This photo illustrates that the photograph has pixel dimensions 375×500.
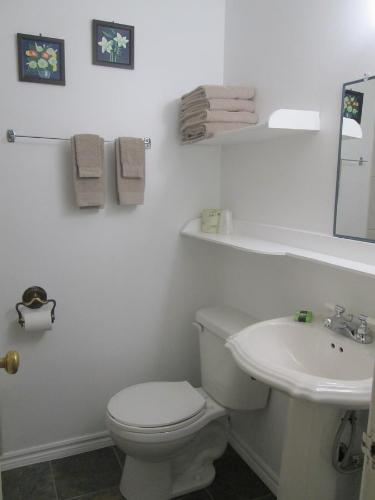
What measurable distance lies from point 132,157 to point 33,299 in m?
0.81

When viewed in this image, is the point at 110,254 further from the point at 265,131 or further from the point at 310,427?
the point at 310,427

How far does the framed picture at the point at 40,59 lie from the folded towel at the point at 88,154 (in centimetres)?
29

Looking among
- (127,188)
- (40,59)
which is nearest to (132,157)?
(127,188)

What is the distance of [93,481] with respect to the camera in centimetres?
196

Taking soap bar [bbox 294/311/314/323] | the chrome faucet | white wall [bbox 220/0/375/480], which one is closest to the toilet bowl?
white wall [bbox 220/0/375/480]

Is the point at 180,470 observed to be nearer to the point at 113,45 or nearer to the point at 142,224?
the point at 142,224

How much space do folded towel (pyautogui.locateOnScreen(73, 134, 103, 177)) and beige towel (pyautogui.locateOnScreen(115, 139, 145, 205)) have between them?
10cm

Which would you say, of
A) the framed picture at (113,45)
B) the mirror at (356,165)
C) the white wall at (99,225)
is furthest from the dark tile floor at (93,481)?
the framed picture at (113,45)

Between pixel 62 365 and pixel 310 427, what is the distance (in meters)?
1.29

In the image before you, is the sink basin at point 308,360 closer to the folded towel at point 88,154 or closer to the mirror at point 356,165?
the mirror at point 356,165

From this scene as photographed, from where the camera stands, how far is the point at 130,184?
197 centimetres

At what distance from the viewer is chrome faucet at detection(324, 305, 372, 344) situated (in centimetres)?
130

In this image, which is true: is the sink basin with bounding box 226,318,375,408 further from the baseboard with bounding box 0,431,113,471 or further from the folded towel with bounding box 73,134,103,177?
the baseboard with bounding box 0,431,113,471

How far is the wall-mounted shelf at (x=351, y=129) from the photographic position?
140 centimetres
